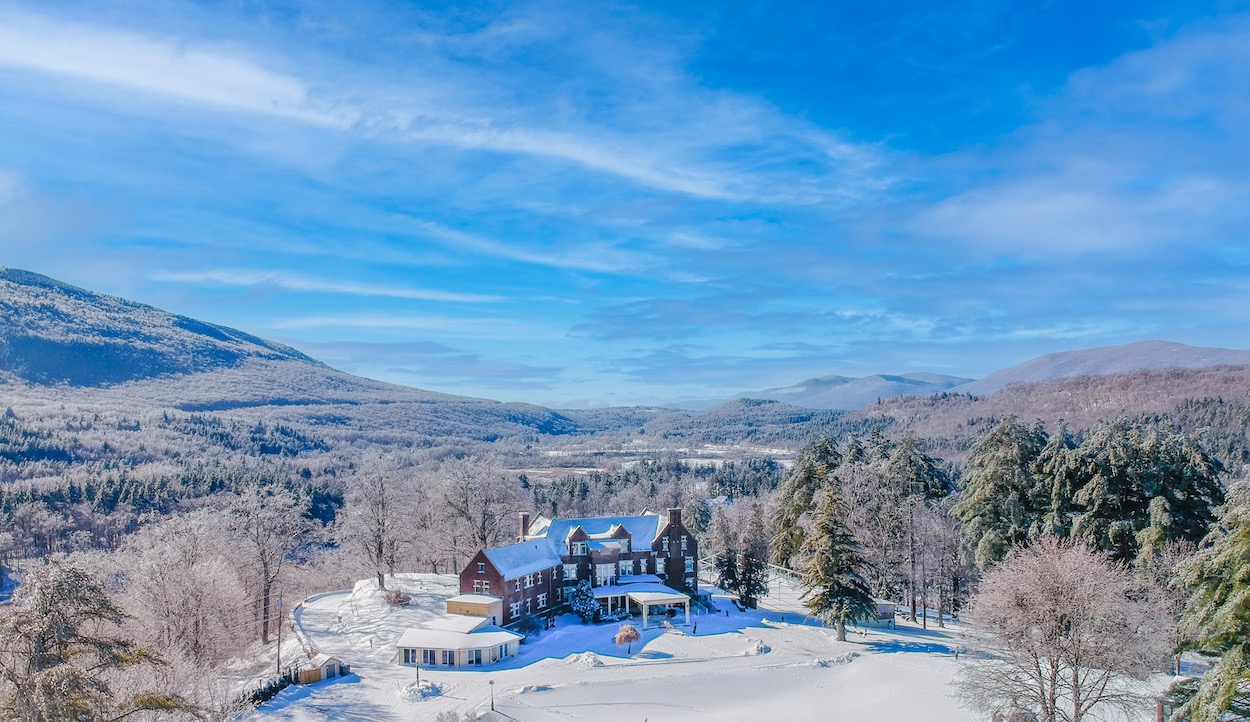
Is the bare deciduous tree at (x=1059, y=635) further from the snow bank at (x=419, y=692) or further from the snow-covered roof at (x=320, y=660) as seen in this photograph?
the snow-covered roof at (x=320, y=660)

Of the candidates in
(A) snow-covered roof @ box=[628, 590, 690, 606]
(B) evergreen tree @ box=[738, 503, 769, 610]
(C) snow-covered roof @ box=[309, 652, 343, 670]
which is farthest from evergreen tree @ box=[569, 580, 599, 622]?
(C) snow-covered roof @ box=[309, 652, 343, 670]

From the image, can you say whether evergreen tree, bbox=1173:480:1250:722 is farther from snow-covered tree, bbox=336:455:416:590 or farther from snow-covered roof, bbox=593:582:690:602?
snow-covered tree, bbox=336:455:416:590

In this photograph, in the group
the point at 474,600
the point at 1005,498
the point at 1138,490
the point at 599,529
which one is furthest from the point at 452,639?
the point at 1138,490

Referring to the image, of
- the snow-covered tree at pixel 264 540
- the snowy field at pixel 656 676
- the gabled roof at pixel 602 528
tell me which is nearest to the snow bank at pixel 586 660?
the snowy field at pixel 656 676

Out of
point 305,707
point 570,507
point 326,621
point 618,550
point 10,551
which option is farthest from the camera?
point 570,507

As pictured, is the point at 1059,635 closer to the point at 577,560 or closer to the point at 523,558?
the point at 523,558

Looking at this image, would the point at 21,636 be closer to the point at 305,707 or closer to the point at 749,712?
the point at 305,707

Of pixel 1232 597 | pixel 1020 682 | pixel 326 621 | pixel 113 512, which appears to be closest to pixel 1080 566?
pixel 1020 682
